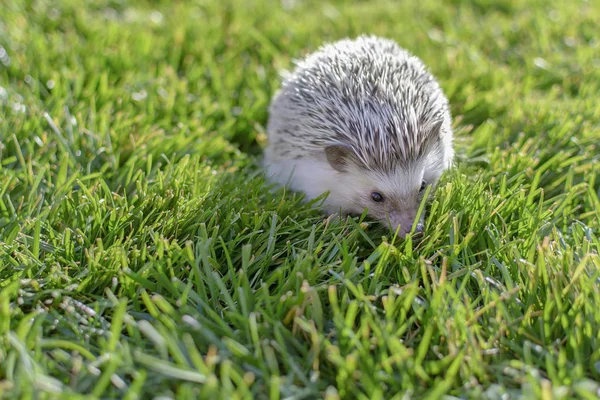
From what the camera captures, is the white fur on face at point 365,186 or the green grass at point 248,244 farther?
the white fur on face at point 365,186

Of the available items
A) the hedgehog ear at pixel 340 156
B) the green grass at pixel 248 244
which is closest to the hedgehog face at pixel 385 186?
the hedgehog ear at pixel 340 156

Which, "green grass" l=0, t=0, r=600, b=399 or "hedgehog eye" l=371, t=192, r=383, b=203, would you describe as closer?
"green grass" l=0, t=0, r=600, b=399

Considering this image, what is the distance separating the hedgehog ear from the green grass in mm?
290

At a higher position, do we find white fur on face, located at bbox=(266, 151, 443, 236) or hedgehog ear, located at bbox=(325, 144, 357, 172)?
hedgehog ear, located at bbox=(325, 144, 357, 172)

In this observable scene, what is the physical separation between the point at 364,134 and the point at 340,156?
16 cm

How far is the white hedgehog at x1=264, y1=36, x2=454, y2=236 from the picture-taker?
2689mm

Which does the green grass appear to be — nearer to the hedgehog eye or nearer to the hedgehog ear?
the hedgehog eye

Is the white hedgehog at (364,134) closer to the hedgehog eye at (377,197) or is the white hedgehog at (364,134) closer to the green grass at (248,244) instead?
the hedgehog eye at (377,197)

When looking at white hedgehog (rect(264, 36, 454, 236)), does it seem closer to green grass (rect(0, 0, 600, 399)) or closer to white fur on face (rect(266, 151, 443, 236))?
white fur on face (rect(266, 151, 443, 236))

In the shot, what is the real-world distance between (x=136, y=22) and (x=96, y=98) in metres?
1.16

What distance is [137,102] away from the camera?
11.3 feet

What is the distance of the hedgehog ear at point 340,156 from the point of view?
2729 millimetres

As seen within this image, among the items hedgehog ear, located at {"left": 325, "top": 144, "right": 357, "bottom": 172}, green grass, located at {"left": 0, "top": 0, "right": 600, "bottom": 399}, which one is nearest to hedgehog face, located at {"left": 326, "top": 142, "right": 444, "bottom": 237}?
hedgehog ear, located at {"left": 325, "top": 144, "right": 357, "bottom": 172}

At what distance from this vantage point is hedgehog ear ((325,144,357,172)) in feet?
8.95
